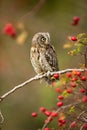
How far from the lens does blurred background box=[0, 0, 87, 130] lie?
14734mm

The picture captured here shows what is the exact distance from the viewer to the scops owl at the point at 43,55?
31.0ft

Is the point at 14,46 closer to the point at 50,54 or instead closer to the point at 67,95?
the point at 50,54

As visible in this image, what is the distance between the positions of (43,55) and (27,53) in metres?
7.11

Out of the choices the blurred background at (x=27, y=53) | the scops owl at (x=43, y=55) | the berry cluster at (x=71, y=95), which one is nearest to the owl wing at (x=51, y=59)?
the scops owl at (x=43, y=55)

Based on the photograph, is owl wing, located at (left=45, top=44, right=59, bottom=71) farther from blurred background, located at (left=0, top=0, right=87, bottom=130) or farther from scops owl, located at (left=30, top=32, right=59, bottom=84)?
blurred background, located at (left=0, top=0, right=87, bottom=130)

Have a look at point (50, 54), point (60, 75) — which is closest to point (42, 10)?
point (50, 54)

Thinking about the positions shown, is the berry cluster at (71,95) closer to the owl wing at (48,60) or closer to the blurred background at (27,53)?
the owl wing at (48,60)

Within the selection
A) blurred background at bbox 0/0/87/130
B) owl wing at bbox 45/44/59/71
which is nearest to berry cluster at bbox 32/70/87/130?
owl wing at bbox 45/44/59/71

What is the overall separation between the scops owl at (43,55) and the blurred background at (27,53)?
4.25m

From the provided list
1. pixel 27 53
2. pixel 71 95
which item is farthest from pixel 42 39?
pixel 27 53

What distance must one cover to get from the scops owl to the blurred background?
13.9ft

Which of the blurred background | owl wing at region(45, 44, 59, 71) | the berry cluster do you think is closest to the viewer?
the berry cluster

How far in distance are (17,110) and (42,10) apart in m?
2.07

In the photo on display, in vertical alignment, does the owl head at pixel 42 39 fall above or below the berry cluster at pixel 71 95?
above
